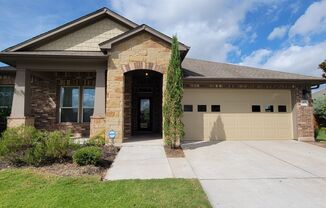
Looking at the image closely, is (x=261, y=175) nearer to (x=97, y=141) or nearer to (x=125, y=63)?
(x=97, y=141)

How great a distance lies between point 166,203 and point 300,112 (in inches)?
399

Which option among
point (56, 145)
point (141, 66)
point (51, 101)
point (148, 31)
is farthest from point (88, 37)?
point (56, 145)

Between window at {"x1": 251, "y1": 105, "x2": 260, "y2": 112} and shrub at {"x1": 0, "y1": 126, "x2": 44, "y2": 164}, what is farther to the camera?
window at {"x1": 251, "y1": 105, "x2": 260, "y2": 112}

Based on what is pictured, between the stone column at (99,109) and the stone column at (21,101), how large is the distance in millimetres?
3002

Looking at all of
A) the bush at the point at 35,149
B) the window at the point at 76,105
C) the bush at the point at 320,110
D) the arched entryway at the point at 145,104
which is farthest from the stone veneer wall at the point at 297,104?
the bush at the point at 35,149

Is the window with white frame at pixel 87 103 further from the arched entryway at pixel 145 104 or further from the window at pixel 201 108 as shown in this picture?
the window at pixel 201 108

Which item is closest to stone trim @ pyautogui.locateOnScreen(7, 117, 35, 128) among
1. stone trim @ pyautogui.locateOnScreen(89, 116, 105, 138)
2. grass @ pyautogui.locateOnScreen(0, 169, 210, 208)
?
stone trim @ pyautogui.locateOnScreen(89, 116, 105, 138)

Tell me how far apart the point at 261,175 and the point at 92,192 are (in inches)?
162

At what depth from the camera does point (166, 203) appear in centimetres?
387

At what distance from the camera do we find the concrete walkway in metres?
5.43

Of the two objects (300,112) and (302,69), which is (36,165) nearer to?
(300,112)

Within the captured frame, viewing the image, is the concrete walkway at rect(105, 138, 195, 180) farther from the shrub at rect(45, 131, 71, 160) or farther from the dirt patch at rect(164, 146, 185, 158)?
the shrub at rect(45, 131, 71, 160)

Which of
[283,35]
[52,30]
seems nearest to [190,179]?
[52,30]

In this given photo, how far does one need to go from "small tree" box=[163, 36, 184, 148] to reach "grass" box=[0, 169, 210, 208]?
3.56 meters
